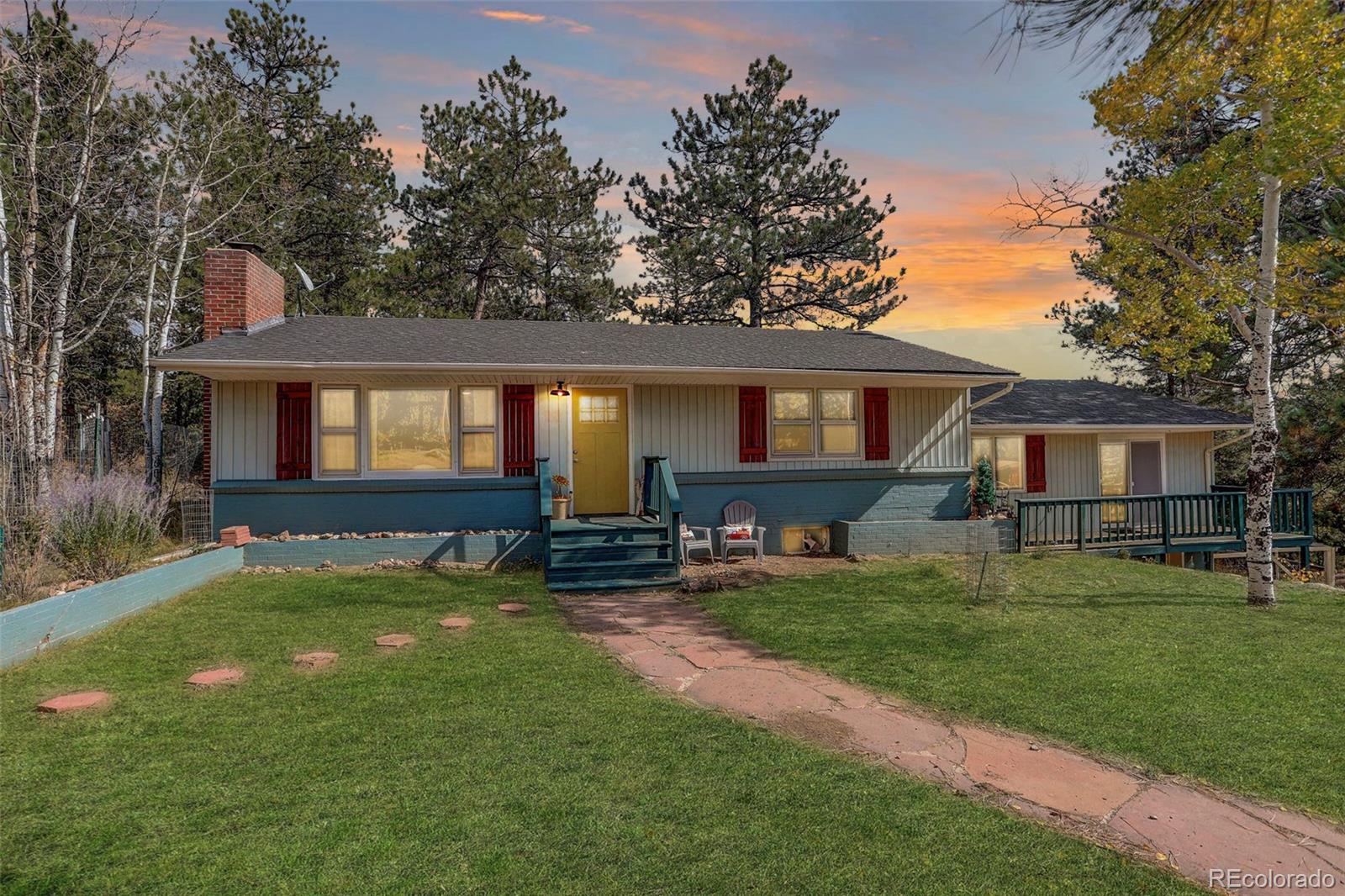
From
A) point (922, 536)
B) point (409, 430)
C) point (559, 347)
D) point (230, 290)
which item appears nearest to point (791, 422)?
point (922, 536)

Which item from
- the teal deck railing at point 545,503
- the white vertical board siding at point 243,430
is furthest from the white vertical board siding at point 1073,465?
the white vertical board siding at point 243,430

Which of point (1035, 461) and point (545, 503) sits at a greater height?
point (1035, 461)

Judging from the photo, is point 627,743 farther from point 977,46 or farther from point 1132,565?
point 1132,565

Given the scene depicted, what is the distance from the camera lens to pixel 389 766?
3.70 metres

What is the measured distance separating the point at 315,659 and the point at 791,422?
8836 millimetres

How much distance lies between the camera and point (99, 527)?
24.3ft

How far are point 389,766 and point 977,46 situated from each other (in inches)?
210

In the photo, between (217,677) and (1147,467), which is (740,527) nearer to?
(217,677)

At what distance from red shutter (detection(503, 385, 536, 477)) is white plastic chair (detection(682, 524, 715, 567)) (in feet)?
8.97

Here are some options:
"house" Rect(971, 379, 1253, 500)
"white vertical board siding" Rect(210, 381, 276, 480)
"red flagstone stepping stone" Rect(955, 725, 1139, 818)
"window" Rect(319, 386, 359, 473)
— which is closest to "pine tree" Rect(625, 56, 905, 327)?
"house" Rect(971, 379, 1253, 500)

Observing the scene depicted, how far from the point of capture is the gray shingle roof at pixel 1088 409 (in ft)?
48.7

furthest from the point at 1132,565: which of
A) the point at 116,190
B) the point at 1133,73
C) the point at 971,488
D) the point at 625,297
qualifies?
the point at 116,190

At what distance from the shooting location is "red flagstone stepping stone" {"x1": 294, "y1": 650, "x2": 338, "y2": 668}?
18.1ft

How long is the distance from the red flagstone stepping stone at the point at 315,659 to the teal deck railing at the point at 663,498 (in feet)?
15.9
